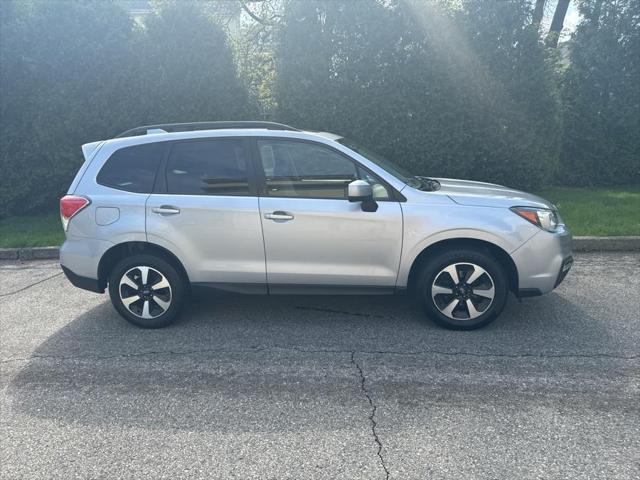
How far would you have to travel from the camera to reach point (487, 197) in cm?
457

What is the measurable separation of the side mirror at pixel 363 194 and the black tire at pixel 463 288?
702mm

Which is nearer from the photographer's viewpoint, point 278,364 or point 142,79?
point 278,364

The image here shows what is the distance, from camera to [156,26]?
9.57m

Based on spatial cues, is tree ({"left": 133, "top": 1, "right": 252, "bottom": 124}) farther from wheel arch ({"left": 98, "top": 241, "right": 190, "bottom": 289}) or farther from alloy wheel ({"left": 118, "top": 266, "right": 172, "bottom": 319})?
alloy wheel ({"left": 118, "top": 266, "right": 172, "bottom": 319})

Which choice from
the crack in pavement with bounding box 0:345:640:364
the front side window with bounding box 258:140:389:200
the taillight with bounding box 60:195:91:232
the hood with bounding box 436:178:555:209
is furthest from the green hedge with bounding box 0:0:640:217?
the crack in pavement with bounding box 0:345:640:364

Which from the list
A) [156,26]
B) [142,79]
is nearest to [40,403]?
[142,79]

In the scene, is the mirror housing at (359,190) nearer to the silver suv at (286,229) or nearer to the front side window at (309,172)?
the silver suv at (286,229)

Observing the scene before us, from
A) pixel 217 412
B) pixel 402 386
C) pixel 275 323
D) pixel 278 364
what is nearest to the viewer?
pixel 217 412

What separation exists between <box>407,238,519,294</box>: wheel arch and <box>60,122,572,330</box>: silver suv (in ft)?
0.04

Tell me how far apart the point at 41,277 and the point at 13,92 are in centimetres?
456

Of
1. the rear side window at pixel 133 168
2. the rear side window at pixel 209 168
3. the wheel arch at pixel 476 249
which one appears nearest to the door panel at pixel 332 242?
the wheel arch at pixel 476 249

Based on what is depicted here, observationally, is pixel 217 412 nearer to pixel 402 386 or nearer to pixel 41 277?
pixel 402 386

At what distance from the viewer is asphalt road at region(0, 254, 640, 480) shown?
2.90m

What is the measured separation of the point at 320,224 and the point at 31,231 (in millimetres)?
6469
